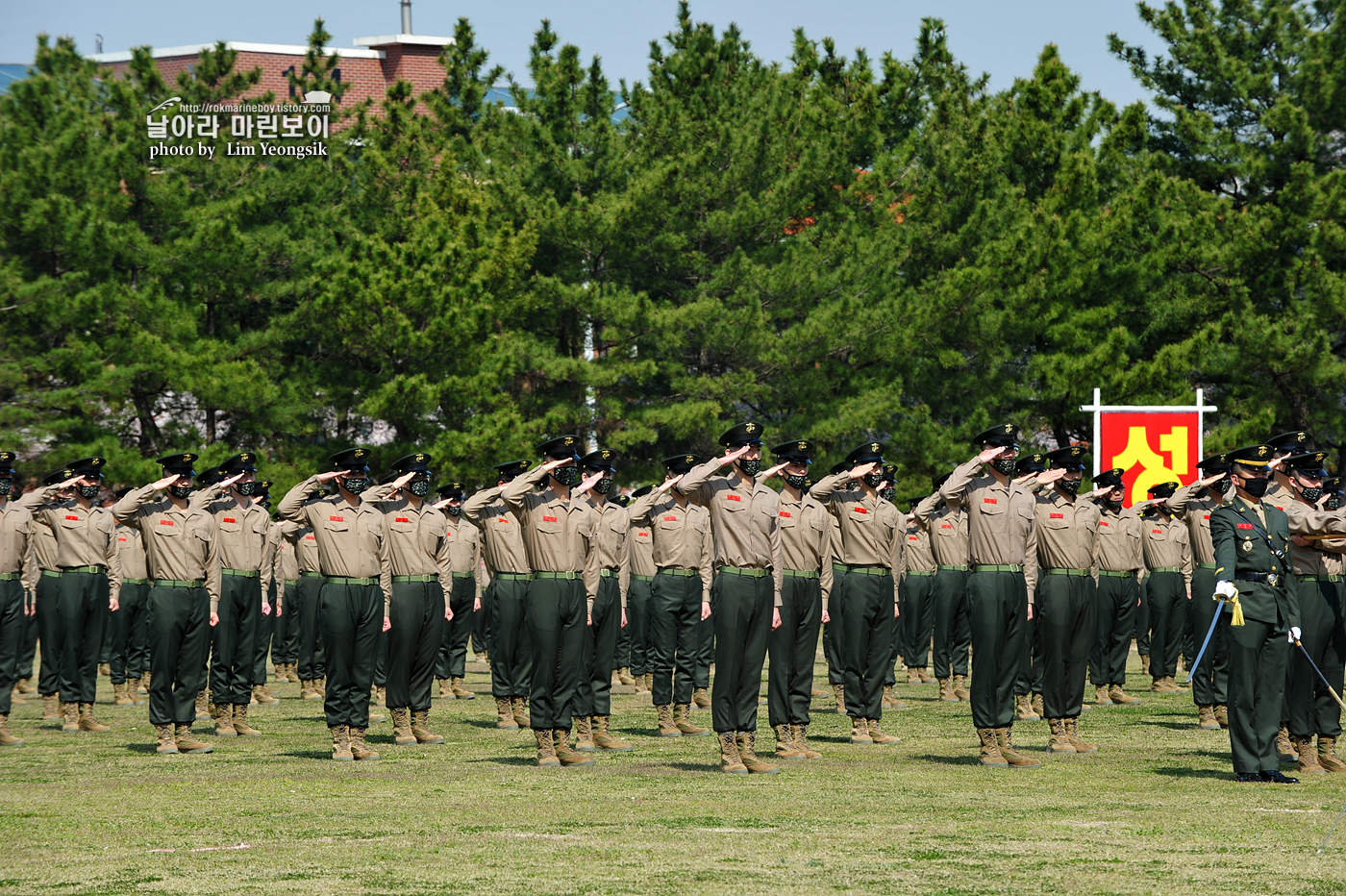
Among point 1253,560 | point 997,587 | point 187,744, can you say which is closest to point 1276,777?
point 1253,560

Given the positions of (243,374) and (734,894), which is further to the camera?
(243,374)

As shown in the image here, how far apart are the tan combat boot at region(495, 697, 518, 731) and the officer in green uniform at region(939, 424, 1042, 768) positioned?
16.2 ft

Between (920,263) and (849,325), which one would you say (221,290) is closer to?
(849,325)

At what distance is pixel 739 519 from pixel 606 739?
2.85m

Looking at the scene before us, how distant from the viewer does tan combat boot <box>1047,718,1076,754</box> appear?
1266 cm

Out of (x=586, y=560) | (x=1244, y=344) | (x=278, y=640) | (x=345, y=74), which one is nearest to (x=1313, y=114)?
(x=1244, y=344)

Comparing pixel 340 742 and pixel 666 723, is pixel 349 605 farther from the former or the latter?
pixel 666 723

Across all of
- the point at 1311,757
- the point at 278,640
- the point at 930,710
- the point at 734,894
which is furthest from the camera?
the point at 278,640

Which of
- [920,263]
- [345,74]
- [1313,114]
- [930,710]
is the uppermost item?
[345,74]

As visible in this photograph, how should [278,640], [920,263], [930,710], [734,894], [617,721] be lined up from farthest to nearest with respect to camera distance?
[920,263]
[278,640]
[930,710]
[617,721]
[734,894]

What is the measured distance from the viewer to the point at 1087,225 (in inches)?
1293

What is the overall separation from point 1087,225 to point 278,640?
19458mm

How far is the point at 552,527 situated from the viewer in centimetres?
1195

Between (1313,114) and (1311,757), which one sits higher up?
(1313,114)
